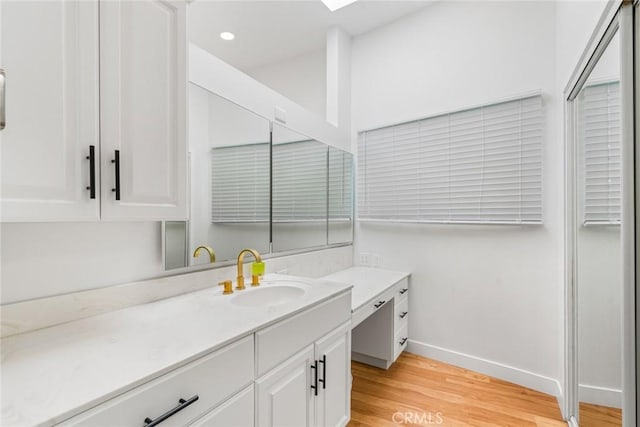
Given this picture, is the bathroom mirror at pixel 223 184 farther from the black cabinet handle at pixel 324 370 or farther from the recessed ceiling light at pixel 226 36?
the recessed ceiling light at pixel 226 36

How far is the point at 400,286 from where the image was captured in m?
2.60

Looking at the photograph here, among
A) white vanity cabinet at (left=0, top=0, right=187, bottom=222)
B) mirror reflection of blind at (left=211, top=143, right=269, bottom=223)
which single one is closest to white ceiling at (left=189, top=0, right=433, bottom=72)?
mirror reflection of blind at (left=211, top=143, right=269, bottom=223)

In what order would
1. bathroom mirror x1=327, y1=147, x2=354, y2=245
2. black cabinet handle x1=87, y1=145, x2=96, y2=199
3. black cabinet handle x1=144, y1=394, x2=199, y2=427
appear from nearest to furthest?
black cabinet handle x1=144, y1=394, x2=199, y2=427
black cabinet handle x1=87, y1=145, x2=96, y2=199
bathroom mirror x1=327, y1=147, x2=354, y2=245

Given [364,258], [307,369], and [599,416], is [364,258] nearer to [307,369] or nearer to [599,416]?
[307,369]

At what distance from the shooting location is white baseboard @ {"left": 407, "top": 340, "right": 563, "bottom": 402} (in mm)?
2131

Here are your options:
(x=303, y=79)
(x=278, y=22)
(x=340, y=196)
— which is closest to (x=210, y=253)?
(x=340, y=196)

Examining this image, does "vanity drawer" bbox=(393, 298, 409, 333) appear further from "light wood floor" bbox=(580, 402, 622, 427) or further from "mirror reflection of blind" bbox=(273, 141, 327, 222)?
"light wood floor" bbox=(580, 402, 622, 427)

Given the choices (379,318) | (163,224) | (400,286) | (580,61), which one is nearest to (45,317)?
(163,224)

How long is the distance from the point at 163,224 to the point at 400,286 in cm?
192

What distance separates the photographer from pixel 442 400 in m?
2.08

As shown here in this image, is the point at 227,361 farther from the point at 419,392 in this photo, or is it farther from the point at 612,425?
the point at 419,392

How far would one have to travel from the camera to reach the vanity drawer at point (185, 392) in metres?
0.69

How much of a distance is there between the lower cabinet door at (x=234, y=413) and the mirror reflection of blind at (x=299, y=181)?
1.25 m

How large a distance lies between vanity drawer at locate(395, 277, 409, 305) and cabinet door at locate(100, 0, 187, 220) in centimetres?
190
